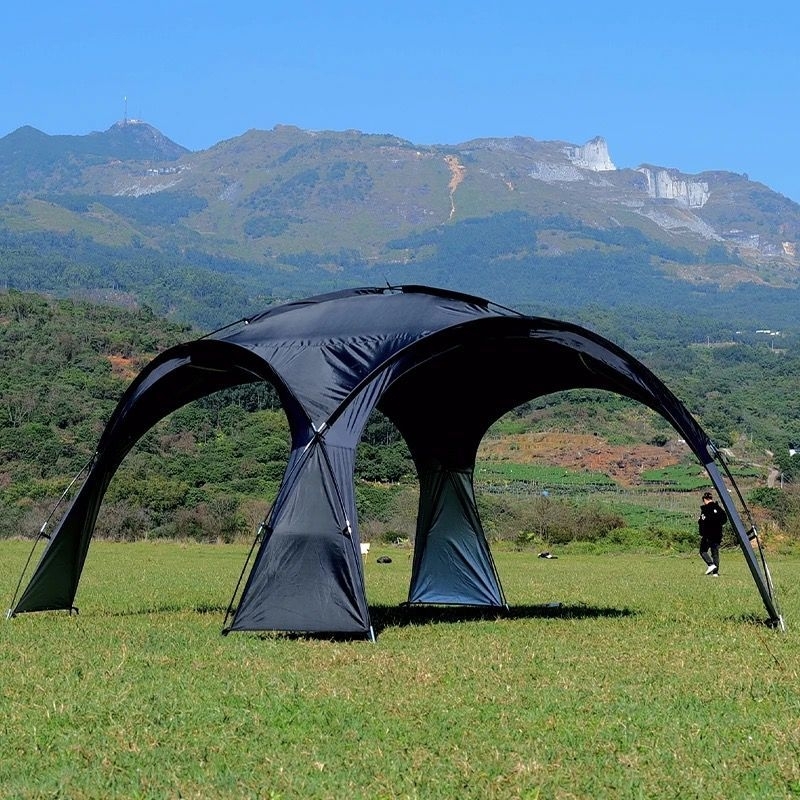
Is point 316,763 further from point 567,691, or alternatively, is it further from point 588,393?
point 588,393

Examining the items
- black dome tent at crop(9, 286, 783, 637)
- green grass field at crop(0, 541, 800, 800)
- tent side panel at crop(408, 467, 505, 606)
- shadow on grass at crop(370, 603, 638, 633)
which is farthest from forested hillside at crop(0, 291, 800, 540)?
green grass field at crop(0, 541, 800, 800)

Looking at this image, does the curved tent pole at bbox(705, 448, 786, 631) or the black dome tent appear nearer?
the black dome tent

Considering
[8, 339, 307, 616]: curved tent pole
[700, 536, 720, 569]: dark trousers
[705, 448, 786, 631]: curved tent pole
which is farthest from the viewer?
[700, 536, 720, 569]: dark trousers

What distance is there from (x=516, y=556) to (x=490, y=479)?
133ft

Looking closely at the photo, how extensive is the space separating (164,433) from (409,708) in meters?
58.4

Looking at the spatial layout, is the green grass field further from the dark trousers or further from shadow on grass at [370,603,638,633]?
the dark trousers

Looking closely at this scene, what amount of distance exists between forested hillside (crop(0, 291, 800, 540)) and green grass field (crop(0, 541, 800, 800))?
102 feet

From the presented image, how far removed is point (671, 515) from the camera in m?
59.2

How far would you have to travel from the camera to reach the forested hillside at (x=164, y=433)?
50.6 meters

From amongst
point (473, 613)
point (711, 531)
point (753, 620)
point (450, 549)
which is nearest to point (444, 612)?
point (473, 613)

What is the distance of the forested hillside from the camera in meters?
50.6

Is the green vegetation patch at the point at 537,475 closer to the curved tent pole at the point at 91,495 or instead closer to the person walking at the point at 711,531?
the person walking at the point at 711,531

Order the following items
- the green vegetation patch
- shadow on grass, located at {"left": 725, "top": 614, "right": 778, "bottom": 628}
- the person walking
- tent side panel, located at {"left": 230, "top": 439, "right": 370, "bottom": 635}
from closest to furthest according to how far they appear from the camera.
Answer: tent side panel, located at {"left": 230, "top": 439, "right": 370, "bottom": 635} → shadow on grass, located at {"left": 725, "top": 614, "right": 778, "bottom": 628} → the person walking → the green vegetation patch

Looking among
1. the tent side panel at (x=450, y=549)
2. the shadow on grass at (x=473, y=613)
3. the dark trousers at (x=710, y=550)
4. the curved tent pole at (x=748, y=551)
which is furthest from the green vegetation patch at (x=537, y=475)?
the curved tent pole at (x=748, y=551)
